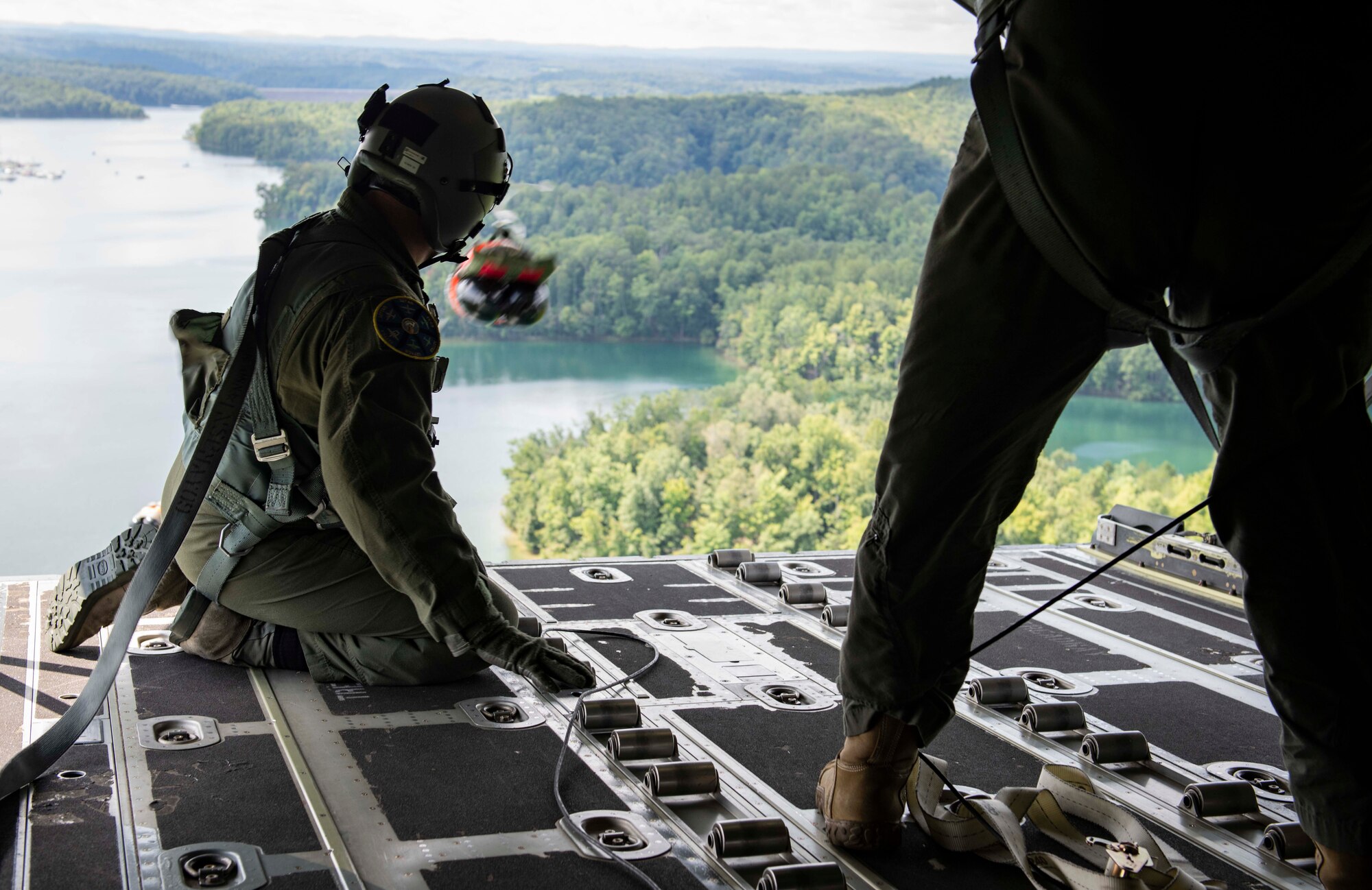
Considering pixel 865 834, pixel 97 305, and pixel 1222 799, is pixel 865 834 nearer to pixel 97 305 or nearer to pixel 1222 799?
pixel 1222 799

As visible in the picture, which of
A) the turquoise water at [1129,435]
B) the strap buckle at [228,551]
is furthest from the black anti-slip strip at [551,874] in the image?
the turquoise water at [1129,435]

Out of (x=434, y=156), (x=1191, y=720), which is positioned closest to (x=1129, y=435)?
(x=1191, y=720)

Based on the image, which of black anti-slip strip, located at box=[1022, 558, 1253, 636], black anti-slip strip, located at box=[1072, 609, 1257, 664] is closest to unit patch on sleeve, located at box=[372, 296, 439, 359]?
black anti-slip strip, located at box=[1072, 609, 1257, 664]

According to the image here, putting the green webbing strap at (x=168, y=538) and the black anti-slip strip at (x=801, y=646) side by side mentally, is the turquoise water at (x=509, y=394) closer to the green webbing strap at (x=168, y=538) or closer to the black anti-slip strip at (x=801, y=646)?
the black anti-slip strip at (x=801, y=646)

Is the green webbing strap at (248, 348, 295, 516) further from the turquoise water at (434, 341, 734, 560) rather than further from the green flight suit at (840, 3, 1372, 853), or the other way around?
the turquoise water at (434, 341, 734, 560)

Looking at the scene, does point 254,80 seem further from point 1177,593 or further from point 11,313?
point 1177,593

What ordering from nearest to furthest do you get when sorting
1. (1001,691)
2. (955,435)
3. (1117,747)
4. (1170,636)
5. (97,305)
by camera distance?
Result: (955,435), (1117,747), (1001,691), (1170,636), (97,305)

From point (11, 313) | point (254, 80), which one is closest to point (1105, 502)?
point (254, 80)
